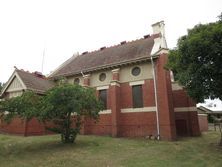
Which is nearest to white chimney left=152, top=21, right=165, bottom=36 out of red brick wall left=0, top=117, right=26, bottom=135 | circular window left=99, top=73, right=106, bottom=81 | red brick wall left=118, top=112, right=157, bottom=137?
circular window left=99, top=73, right=106, bottom=81

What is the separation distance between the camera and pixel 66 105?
15.6m

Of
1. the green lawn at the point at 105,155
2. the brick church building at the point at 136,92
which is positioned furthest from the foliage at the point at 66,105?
the brick church building at the point at 136,92

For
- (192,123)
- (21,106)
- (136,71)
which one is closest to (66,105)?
(21,106)

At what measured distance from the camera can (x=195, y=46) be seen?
15.7 meters

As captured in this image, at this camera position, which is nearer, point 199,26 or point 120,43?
point 199,26

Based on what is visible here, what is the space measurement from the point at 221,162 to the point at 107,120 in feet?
41.9

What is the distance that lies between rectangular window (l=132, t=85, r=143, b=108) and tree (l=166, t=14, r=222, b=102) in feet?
18.5

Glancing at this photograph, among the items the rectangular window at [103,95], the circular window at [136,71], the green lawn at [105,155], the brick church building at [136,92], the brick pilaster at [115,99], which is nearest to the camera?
the green lawn at [105,155]

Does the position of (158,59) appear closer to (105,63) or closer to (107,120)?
(105,63)

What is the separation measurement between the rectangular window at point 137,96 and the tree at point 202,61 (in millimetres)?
5640

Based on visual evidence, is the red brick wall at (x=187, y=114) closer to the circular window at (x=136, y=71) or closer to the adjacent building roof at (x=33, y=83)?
the circular window at (x=136, y=71)

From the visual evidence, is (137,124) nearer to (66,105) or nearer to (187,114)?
(187,114)

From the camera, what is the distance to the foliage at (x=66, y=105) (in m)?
15.3

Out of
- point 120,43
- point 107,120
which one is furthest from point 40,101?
point 120,43
